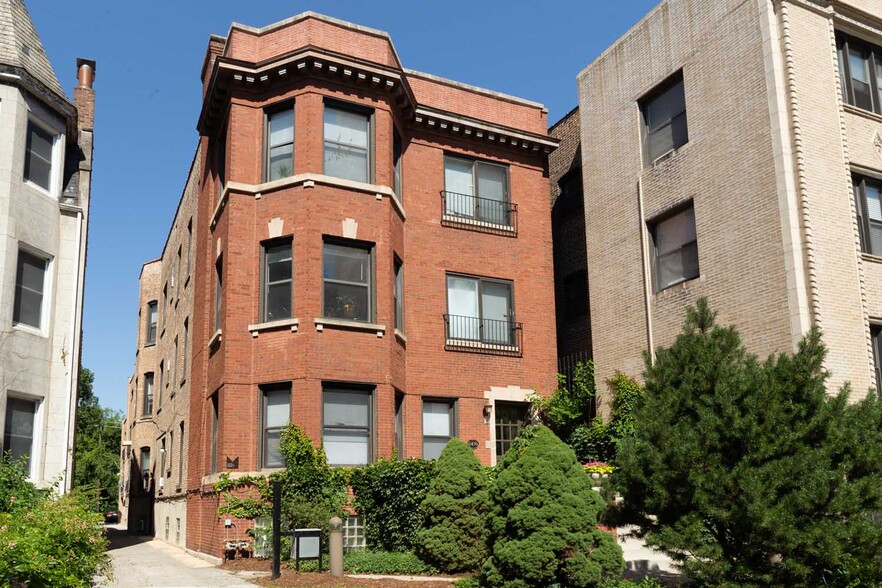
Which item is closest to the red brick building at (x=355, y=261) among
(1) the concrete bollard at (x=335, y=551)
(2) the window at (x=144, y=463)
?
(1) the concrete bollard at (x=335, y=551)

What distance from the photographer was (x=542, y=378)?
23.3m

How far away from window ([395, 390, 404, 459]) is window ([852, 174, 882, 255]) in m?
11.2

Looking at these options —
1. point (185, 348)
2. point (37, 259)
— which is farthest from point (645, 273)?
point (37, 259)

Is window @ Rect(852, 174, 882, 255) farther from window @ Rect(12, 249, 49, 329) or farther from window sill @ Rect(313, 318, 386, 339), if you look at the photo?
window @ Rect(12, 249, 49, 329)

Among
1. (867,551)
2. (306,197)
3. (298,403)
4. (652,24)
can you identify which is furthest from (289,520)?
(652,24)

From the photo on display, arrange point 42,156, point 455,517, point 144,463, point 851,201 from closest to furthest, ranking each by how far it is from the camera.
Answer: point 455,517
point 851,201
point 42,156
point 144,463

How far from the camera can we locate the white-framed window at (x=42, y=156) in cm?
2012

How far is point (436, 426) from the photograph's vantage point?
2161cm

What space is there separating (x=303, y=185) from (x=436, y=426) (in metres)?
6.97

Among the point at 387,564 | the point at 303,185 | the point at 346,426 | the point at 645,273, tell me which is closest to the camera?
the point at 387,564

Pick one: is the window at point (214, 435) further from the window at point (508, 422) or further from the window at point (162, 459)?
the window at point (162, 459)

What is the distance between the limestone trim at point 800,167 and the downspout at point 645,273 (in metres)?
4.56

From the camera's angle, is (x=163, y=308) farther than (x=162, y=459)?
Yes

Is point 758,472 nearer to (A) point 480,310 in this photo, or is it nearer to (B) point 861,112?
(B) point 861,112
